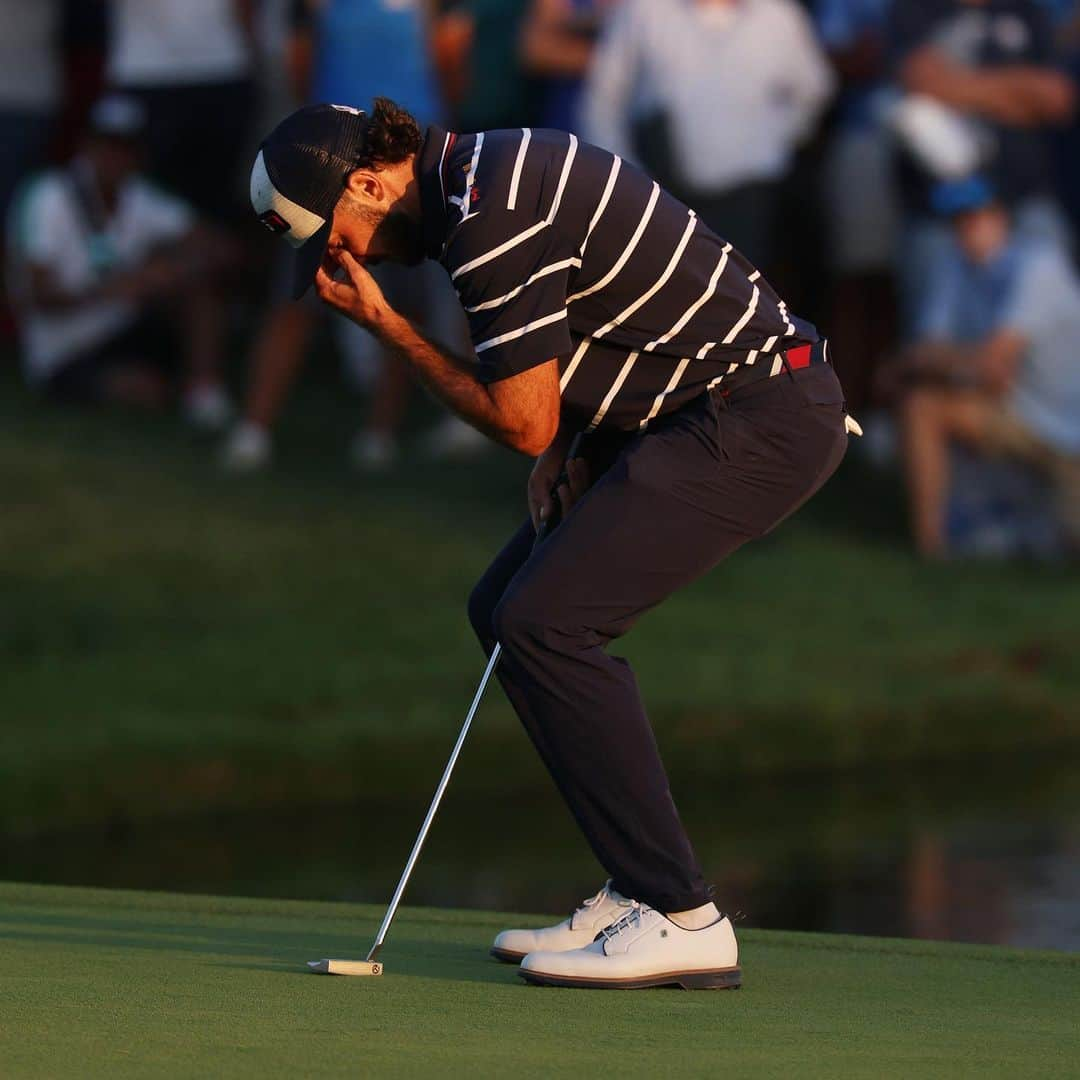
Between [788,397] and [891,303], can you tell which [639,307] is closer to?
[788,397]

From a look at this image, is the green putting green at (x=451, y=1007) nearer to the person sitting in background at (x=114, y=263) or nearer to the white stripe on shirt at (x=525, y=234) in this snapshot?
the white stripe on shirt at (x=525, y=234)

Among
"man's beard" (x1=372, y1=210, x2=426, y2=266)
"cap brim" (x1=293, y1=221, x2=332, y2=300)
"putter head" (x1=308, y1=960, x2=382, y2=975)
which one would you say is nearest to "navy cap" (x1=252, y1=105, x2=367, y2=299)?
"cap brim" (x1=293, y1=221, x2=332, y2=300)

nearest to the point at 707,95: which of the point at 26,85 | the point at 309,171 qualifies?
the point at 26,85

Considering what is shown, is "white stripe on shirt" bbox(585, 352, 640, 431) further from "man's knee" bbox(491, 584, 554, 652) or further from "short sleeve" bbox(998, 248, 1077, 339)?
"short sleeve" bbox(998, 248, 1077, 339)

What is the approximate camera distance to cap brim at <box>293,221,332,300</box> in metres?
4.15

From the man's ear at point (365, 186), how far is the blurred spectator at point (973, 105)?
19.3 feet

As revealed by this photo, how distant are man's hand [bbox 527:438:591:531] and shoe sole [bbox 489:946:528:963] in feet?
2.66

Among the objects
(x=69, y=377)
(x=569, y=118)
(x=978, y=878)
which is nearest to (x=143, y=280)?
(x=69, y=377)

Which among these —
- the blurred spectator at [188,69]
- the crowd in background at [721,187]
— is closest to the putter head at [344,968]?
the crowd in background at [721,187]

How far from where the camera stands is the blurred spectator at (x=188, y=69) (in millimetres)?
10727

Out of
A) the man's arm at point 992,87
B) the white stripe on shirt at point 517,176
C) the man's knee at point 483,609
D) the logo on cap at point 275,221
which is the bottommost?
the man's arm at point 992,87

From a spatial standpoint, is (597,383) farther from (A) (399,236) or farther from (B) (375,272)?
(B) (375,272)

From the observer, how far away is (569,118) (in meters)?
10.2

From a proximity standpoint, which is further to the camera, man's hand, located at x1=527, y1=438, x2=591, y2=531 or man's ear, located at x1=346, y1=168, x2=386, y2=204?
man's hand, located at x1=527, y1=438, x2=591, y2=531
